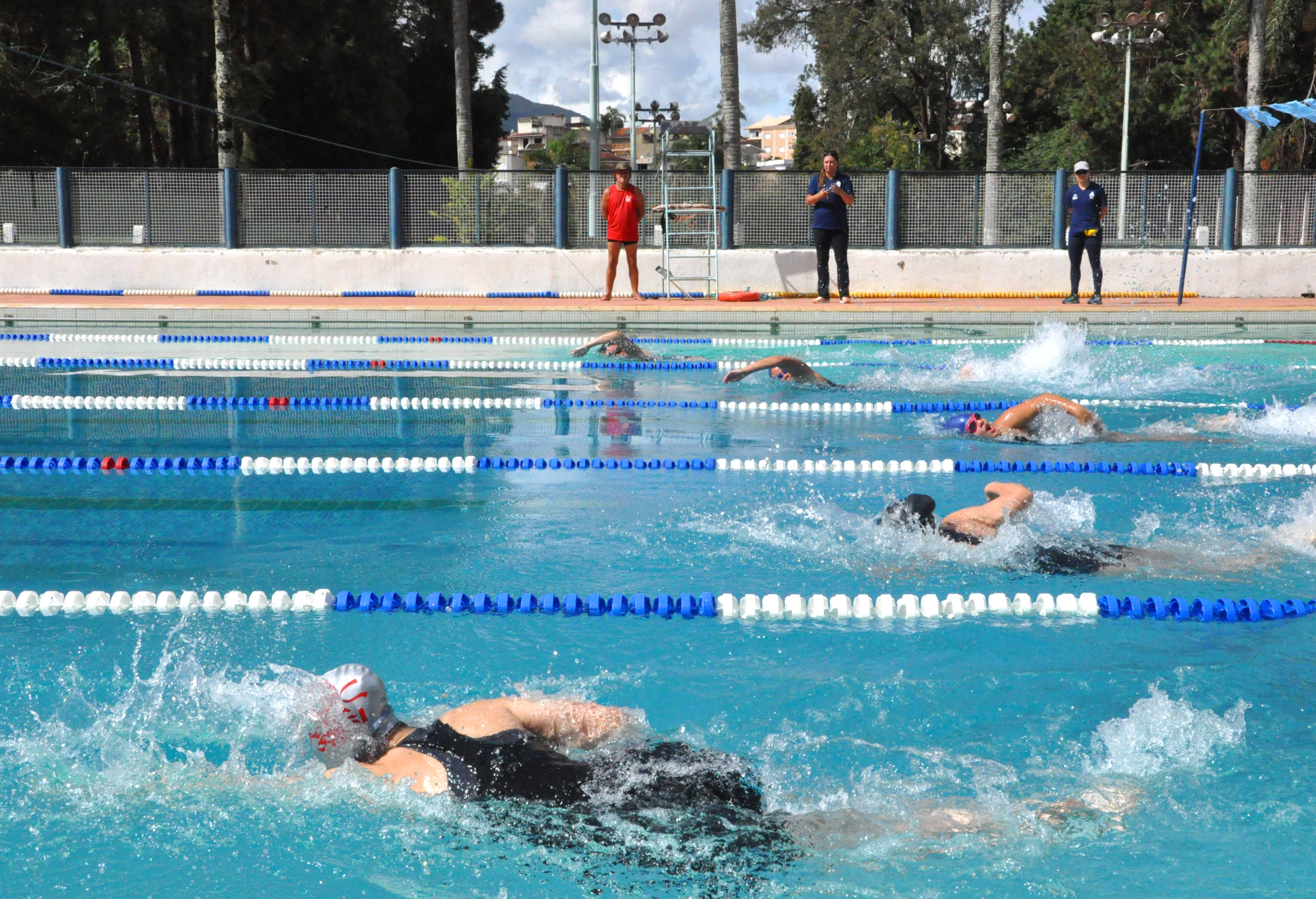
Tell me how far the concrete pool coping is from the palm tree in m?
5.69

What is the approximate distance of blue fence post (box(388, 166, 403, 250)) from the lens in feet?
55.1

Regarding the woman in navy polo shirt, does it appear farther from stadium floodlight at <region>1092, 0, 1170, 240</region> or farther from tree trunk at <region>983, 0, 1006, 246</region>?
stadium floodlight at <region>1092, 0, 1170, 240</region>

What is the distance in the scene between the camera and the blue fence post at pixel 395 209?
16797 millimetres

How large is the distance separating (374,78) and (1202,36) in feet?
67.8

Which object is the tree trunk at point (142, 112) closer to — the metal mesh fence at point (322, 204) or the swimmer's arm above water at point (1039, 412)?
the metal mesh fence at point (322, 204)

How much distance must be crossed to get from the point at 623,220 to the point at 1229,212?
26.2 ft

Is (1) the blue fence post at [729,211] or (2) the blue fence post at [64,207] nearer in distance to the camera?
(1) the blue fence post at [729,211]

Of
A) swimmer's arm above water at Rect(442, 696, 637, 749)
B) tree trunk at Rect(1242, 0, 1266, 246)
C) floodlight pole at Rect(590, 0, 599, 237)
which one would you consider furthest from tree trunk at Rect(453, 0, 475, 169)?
swimmer's arm above water at Rect(442, 696, 637, 749)

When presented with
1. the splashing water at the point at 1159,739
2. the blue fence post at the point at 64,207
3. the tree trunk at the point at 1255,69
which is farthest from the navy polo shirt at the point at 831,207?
the splashing water at the point at 1159,739

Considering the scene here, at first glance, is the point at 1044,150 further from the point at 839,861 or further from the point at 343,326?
the point at 839,861

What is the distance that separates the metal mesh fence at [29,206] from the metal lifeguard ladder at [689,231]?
840 centimetres

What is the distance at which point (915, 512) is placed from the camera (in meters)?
4.94

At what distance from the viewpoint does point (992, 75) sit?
20.0 m

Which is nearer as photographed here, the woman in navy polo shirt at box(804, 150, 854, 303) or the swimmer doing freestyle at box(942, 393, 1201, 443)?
the swimmer doing freestyle at box(942, 393, 1201, 443)
